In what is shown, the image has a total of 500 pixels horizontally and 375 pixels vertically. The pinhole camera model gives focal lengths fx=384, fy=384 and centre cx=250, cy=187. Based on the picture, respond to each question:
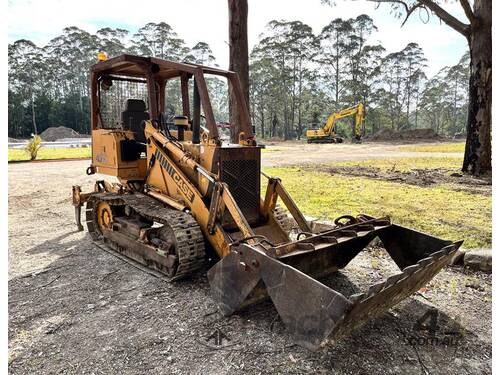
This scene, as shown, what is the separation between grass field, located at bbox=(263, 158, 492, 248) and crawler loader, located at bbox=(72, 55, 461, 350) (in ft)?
5.58

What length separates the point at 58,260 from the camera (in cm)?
488

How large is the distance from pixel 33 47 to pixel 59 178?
185 feet

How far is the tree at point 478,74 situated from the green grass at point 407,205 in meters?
2.87

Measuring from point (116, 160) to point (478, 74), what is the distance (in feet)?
32.5

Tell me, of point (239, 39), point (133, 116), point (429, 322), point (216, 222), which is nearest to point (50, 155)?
point (239, 39)

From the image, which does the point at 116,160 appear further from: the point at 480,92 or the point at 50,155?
the point at 50,155

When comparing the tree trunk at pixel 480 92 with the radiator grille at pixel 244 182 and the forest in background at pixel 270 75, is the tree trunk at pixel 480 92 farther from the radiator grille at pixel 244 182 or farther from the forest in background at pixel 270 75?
the forest in background at pixel 270 75

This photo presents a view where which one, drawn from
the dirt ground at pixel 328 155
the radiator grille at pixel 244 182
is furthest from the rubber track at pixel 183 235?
the dirt ground at pixel 328 155

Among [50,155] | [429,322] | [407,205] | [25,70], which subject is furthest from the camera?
[25,70]

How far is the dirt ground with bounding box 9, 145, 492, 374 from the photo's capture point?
8.87 ft

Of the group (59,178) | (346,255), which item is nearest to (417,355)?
(346,255)

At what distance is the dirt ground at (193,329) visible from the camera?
270 cm

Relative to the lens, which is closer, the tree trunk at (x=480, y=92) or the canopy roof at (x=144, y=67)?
the canopy roof at (x=144, y=67)

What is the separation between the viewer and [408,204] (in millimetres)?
6852
